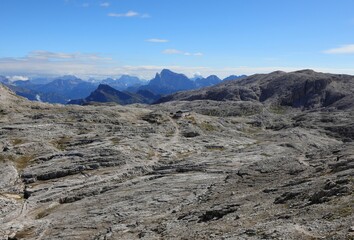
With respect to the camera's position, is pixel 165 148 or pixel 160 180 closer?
pixel 160 180

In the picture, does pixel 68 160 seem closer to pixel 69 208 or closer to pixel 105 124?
pixel 69 208

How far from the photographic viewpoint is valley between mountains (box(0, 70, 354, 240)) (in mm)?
48688

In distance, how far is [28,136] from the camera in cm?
13388

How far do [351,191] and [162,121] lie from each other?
434 feet

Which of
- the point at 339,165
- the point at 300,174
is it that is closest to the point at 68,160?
the point at 300,174

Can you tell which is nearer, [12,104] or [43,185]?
[43,185]

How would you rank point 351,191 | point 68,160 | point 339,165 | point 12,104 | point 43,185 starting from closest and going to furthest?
point 351,191
point 339,165
point 43,185
point 68,160
point 12,104

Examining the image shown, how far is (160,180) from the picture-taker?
89938 mm

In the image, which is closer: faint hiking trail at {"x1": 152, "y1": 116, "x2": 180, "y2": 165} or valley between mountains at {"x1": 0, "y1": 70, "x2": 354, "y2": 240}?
valley between mountains at {"x1": 0, "y1": 70, "x2": 354, "y2": 240}

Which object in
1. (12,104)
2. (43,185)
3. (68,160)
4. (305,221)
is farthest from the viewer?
(12,104)

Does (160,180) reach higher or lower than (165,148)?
lower

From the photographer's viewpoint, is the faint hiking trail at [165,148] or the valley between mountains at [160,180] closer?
the valley between mountains at [160,180]

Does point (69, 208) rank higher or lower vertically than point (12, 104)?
lower

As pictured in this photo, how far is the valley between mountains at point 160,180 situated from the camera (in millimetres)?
48688
